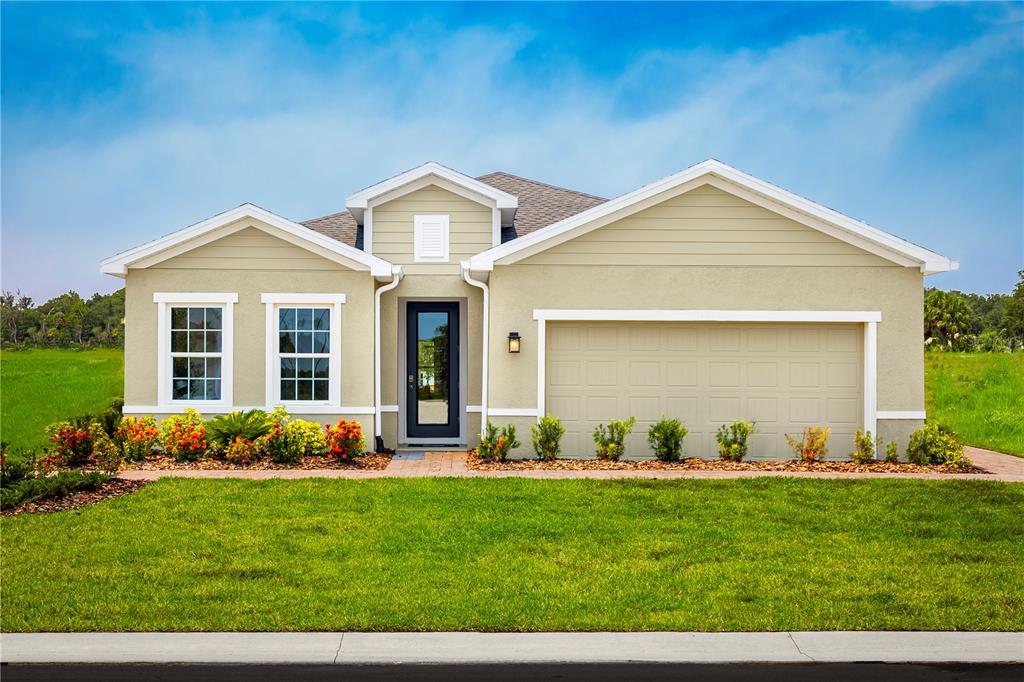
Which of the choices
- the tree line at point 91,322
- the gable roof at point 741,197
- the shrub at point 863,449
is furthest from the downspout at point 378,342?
the tree line at point 91,322

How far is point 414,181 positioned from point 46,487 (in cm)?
761

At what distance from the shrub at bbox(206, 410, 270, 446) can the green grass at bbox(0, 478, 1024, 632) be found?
1941 mm

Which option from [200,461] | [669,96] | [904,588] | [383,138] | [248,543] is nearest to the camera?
[904,588]

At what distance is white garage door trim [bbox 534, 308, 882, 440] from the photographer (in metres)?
13.3

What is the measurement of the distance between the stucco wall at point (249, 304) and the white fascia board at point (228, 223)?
244mm

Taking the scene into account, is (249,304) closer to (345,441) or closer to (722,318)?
(345,441)

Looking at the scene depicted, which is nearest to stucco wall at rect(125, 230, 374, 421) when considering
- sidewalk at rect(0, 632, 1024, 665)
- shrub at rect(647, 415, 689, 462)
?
shrub at rect(647, 415, 689, 462)

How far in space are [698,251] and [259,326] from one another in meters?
7.18

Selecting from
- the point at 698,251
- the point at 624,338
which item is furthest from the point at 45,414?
the point at 698,251

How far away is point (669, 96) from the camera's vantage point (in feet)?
76.8

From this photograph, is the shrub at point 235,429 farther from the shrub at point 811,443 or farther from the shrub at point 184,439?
the shrub at point 811,443

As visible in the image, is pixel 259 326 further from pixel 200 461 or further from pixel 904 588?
pixel 904 588

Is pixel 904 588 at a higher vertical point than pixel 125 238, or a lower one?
lower

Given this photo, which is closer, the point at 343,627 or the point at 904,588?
the point at 343,627
